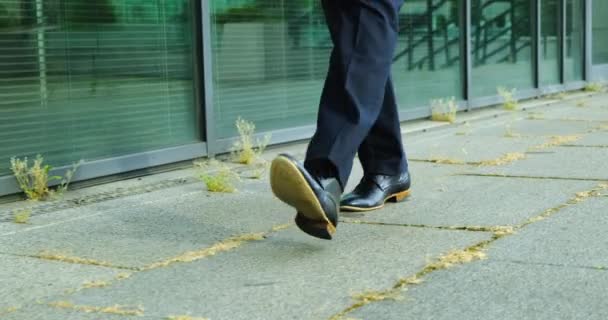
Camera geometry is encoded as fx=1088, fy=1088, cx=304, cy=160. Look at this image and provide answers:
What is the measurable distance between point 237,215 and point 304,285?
1.28m

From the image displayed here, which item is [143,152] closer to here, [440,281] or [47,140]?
[47,140]

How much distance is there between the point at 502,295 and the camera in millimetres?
2885

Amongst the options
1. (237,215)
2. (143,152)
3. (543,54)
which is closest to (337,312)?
(237,215)

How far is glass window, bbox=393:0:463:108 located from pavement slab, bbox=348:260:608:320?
5034 mm

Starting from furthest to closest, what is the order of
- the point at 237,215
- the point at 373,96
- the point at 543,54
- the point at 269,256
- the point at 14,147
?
the point at 543,54
the point at 14,147
the point at 237,215
the point at 373,96
the point at 269,256

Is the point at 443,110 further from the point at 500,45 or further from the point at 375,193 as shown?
the point at 375,193

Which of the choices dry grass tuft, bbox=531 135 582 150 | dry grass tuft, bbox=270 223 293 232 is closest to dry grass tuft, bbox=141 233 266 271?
dry grass tuft, bbox=270 223 293 232

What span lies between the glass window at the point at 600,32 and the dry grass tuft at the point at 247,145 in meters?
6.68

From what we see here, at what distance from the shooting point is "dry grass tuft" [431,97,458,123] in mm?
8266

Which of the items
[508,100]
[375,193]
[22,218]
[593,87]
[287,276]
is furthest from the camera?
[593,87]

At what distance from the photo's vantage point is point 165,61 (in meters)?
5.67

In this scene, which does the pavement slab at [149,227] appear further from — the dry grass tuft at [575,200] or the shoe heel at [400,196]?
the dry grass tuft at [575,200]

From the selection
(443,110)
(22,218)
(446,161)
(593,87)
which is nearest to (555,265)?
(22,218)

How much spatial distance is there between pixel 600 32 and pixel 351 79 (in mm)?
8993
